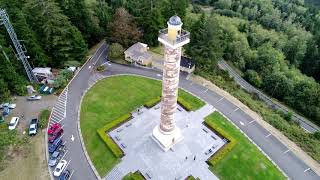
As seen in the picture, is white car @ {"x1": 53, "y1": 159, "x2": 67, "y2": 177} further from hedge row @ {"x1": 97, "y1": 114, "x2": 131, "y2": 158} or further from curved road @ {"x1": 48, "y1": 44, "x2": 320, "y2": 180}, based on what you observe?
hedge row @ {"x1": 97, "y1": 114, "x2": 131, "y2": 158}

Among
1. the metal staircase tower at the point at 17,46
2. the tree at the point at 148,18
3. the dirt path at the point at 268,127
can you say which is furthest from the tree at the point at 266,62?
the metal staircase tower at the point at 17,46

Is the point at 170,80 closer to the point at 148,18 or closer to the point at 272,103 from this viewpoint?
the point at 148,18

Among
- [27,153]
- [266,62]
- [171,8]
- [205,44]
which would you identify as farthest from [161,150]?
[266,62]

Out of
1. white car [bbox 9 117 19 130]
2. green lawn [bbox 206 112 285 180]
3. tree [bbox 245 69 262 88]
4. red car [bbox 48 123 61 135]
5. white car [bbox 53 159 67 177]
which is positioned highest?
white car [bbox 9 117 19 130]

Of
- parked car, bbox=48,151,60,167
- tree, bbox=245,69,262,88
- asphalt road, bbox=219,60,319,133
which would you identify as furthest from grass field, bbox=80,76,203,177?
tree, bbox=245,69,262,88

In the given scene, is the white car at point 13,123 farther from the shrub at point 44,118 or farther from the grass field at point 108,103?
the grass field at point 108,103

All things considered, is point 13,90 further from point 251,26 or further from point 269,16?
point 269,16
